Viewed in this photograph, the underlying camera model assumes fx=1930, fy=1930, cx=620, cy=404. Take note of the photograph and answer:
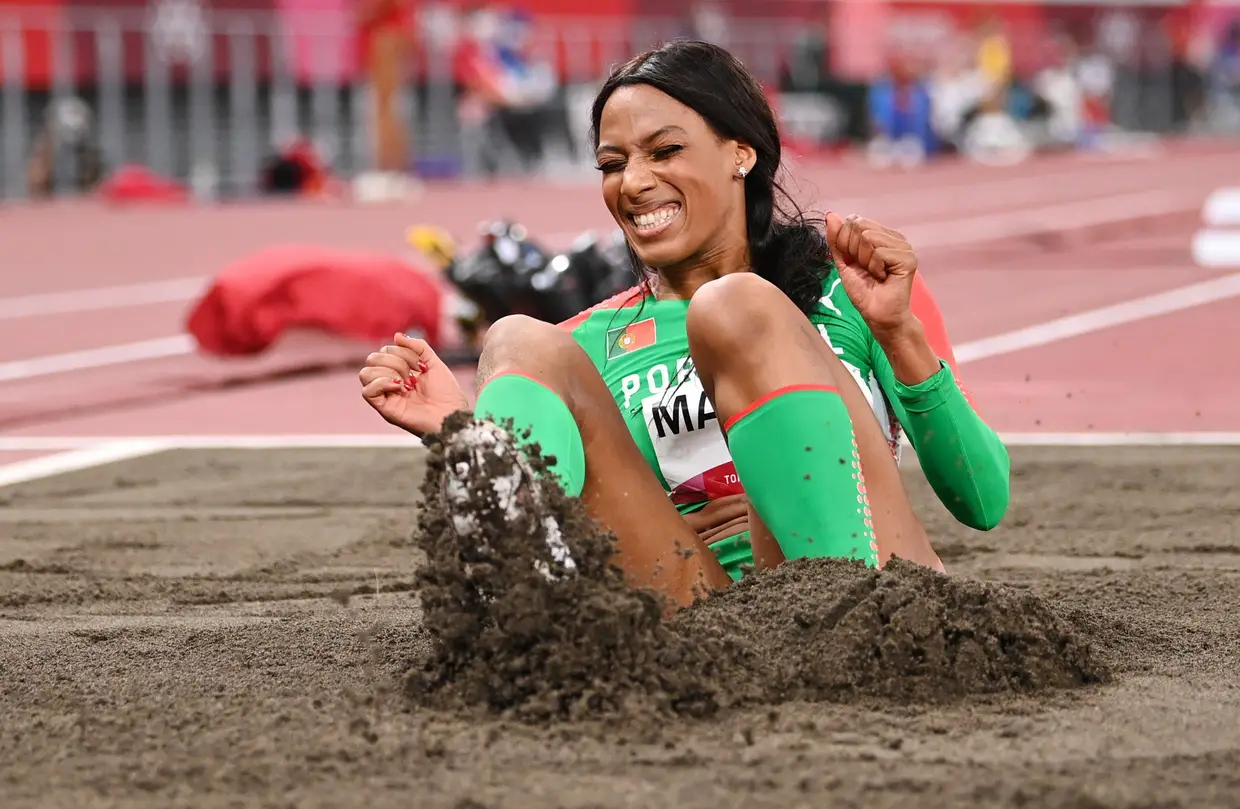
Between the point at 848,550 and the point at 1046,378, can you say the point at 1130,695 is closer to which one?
the point at 848,550

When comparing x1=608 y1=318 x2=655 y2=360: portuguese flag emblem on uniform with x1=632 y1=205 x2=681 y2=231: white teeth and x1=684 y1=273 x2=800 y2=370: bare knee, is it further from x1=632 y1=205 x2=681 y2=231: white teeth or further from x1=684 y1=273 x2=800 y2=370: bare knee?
x1=684 y1=273 x2=800 y2=370: bare knee

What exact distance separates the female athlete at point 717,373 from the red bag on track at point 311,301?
5868 millimetres

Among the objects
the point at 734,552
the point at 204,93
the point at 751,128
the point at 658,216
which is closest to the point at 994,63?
the point at 204,93

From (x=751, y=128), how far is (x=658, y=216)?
0.87 ft

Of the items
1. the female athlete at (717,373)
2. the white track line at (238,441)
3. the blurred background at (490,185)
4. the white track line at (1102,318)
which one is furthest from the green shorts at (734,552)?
the white track line at (1102,318)

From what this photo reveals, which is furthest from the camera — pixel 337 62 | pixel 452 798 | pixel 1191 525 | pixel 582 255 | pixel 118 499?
pixel 337 62

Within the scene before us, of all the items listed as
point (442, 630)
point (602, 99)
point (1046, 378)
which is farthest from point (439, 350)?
point (442, 630)

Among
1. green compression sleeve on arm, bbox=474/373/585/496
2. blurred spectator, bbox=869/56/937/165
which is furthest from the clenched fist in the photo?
blurred spectator, bbox=869/56/937/165

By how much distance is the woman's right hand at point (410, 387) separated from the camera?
3.54 m

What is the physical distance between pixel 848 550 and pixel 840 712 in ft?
1.14

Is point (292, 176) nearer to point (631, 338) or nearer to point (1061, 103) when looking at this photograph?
point (1061, 103)

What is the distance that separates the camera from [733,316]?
3.38 meters

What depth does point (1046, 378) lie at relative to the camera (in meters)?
8.47

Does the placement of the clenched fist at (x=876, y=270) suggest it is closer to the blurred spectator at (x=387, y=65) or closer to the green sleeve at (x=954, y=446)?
the green sleeve at (x=954, y=446)
